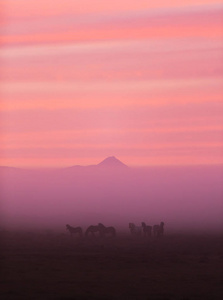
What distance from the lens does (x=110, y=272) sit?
24.5 metres

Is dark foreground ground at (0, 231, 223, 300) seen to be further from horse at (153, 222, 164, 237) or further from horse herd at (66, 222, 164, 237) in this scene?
horse at (153, 222, 164, 237)

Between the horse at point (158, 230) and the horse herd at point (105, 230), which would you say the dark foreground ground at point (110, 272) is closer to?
the horse herd at point (105, 230)

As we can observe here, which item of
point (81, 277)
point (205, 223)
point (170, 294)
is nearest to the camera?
point (170, 294)

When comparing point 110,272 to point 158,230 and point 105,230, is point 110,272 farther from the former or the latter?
point 158,230

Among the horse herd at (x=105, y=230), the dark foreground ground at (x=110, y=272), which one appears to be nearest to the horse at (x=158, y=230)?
the horse herd at (x=105, y=230)

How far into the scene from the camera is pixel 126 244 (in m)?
38.8

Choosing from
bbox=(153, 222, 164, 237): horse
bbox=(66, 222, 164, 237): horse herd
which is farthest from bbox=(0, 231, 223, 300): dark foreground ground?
bbox=(153, 222, 164, 237): horse

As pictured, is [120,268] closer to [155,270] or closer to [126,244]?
[155,270]

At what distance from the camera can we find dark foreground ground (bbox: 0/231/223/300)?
20.0 metres

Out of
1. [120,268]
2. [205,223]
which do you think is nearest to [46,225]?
[205,223]

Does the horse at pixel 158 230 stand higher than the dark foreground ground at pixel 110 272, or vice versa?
the horse at pixel 158 230

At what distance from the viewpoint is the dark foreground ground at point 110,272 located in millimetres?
20031

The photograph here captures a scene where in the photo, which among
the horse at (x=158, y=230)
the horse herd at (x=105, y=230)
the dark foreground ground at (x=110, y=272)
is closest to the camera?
the dark foreground ground at (x=110, y=272)

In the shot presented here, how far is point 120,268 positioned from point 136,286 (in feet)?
14.7
